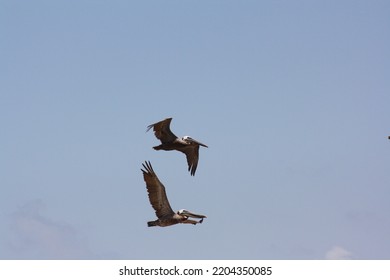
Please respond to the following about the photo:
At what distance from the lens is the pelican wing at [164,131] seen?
4772 cm

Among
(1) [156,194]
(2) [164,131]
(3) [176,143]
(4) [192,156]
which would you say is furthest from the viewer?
(4) [192,156]

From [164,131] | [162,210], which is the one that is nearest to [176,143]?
[164,131]

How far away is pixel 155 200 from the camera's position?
43469 mm

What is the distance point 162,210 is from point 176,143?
19.4ft

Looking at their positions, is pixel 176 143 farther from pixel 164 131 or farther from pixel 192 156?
pixel 192 156

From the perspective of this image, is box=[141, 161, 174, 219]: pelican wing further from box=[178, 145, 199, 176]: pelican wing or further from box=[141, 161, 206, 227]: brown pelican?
box=[178, 145, 199, 176]: pelican wing

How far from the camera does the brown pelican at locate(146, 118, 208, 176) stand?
1886 inches

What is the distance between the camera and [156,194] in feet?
142

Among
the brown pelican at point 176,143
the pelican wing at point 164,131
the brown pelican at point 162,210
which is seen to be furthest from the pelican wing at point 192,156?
the brown pelican at point 162,210

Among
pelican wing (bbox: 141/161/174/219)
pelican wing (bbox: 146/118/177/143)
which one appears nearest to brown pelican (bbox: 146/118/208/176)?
pelican wing (bbox: 146/118/177/143)
